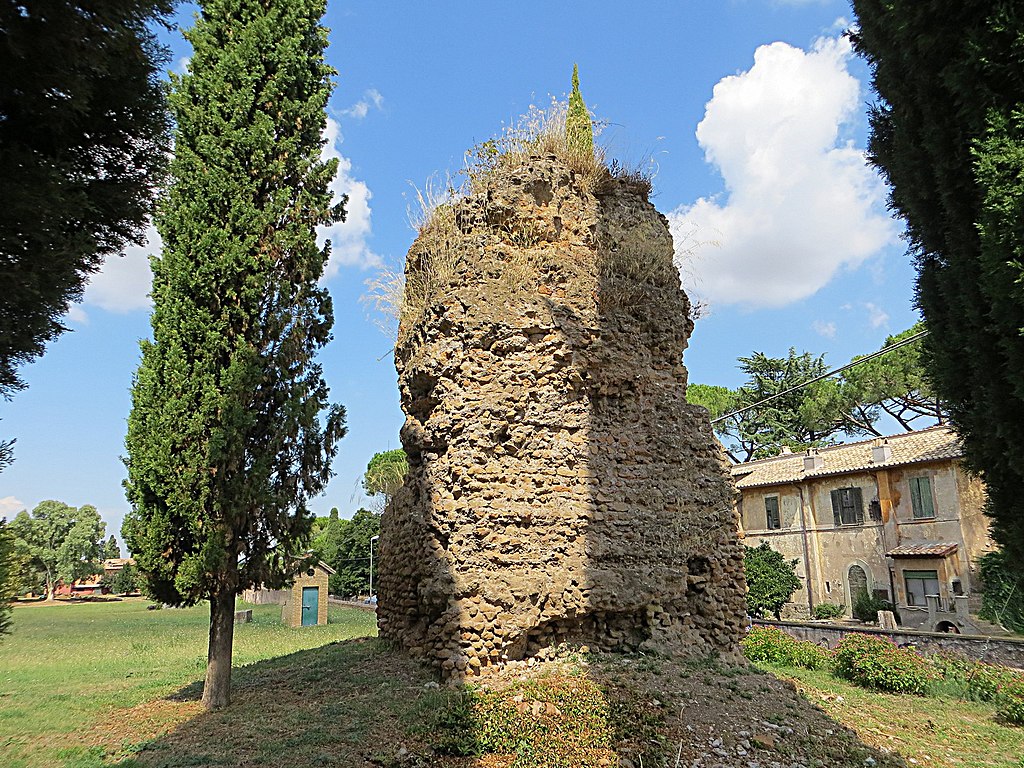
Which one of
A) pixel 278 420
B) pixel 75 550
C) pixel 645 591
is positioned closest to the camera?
pixel 645 591

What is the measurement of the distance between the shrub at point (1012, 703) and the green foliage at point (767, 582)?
47.8 ft

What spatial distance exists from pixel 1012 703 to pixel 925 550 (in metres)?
16.8

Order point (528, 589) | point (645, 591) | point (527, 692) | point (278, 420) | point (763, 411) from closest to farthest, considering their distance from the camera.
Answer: point (527, 692), point (528, 589), point (645, 591), point (278, 420), point (763, 411)

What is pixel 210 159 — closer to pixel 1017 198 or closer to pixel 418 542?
pixel 418 542

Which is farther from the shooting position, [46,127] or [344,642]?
[344,642]

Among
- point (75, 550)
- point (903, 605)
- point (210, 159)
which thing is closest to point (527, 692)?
point (210, 159)

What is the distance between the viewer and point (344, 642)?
41.5ft

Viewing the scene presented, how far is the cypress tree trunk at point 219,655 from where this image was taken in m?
8.53

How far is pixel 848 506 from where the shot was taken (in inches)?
1109

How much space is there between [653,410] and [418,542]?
3834 millimetres

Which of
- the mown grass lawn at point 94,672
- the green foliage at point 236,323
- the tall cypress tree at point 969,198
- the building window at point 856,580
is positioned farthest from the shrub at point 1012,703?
the building window at point 856,580

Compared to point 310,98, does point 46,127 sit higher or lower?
lower

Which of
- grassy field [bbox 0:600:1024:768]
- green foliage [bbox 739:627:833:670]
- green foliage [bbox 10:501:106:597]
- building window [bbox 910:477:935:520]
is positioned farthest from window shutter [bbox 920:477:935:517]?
green foliage [bbox 10:501:106:597]

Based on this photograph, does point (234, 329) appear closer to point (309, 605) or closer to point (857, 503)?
point (309, 605)
